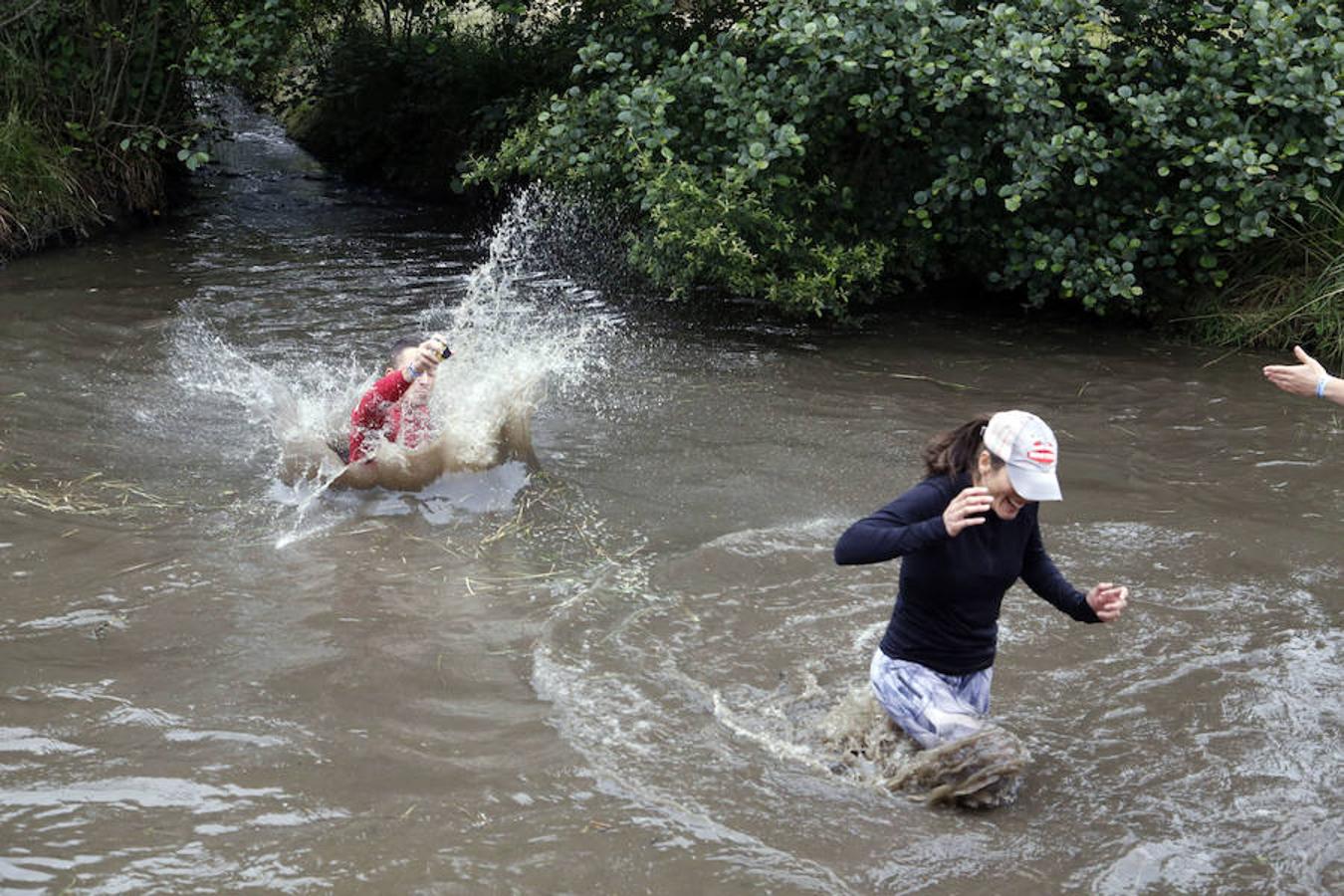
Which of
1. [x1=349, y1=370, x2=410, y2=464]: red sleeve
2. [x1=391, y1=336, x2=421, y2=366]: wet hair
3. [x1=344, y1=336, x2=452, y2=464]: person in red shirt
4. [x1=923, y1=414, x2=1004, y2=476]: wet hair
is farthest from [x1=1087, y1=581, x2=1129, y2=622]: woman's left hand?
[x1=391, y1=336, x2=421, y2=366]: wet hair

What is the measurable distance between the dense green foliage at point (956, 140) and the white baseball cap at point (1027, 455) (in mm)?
5328

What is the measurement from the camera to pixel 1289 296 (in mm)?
10664

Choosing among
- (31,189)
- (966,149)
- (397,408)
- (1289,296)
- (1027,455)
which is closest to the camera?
(1027,455)

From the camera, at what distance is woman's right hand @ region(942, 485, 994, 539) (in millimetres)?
4332

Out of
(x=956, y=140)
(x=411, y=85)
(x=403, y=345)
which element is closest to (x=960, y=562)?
(x=403, y=345)

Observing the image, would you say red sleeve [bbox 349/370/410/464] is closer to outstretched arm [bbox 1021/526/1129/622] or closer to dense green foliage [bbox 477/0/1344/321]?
dense green foliage [bbox 477/0/1344/321]

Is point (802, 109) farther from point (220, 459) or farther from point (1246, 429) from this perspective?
point (220, 459)

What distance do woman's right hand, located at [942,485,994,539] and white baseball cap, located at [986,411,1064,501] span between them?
18 cm

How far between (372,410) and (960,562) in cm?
384

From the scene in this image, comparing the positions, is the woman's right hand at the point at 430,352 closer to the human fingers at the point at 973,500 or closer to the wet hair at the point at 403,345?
the wet hair at the point at 403,345

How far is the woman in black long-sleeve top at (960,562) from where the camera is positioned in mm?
4516

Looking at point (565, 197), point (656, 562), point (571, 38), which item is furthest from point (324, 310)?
point (656, 562)

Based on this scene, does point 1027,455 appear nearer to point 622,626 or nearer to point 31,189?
point 622,626

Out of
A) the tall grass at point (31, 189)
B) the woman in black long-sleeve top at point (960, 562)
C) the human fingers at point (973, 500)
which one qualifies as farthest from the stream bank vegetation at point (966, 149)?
the human fingers at point (973, 500)
